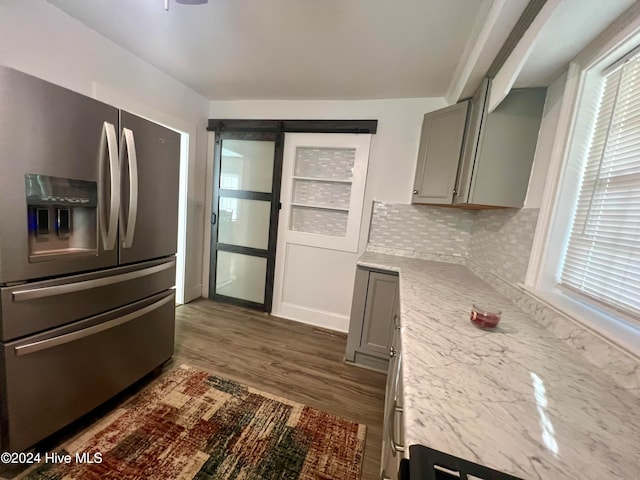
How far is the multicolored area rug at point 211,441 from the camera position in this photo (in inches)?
47.8

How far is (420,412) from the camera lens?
528 millimetres

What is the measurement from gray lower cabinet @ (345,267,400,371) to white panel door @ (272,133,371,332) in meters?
0.58

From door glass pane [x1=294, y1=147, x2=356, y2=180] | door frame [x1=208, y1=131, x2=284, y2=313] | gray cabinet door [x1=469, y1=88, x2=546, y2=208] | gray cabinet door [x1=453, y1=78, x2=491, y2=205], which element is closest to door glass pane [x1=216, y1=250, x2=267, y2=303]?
door frame [x1=208, y1=131, x2=284, y2=313]

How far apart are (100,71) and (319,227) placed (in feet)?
7.33

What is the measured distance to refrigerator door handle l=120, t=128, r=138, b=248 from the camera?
1.36 metres

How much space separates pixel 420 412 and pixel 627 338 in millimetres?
831

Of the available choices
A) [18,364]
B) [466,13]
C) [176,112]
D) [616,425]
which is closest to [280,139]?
[176,112]

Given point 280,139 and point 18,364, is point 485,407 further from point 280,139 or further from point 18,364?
point 280,139

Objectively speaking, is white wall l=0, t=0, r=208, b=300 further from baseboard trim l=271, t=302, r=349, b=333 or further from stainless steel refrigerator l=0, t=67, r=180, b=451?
baseboard trim l=271, t=302, r=349, b=333

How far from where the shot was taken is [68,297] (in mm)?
1191

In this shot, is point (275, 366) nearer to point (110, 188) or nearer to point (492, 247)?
point (110, 188)

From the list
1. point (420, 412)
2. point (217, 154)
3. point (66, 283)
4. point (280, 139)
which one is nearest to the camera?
point (420, 412)

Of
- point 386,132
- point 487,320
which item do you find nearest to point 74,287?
point 487,320

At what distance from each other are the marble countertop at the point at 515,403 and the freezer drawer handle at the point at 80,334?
1533mm
